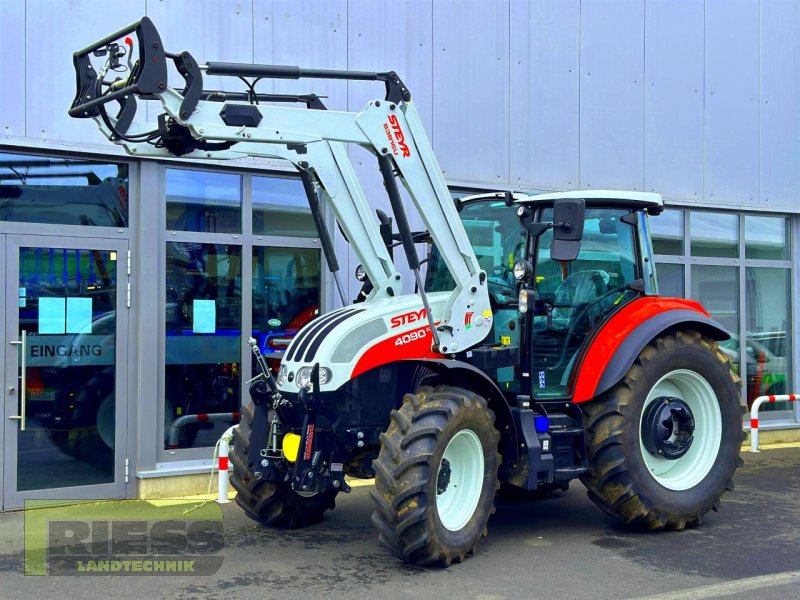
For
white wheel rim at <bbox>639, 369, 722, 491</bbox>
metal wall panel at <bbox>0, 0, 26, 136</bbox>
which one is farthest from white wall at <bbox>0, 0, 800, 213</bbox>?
white wheel rim at <bbox>639, 369, 722, 491</bbox>

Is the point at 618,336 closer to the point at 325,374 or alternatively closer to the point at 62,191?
the point at 325,374

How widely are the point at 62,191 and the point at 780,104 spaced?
30.7ft

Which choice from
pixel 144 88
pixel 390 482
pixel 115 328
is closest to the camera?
pixel 144 88

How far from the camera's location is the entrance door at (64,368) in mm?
8164

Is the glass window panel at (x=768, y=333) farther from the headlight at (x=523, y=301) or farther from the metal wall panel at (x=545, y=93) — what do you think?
the headlight at (x=523, y=301)

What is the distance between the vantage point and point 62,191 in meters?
8.45

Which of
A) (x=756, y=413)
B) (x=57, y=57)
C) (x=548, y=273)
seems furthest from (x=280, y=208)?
(x=756, y=413)

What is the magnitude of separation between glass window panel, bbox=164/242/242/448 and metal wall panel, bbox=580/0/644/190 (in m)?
4.65

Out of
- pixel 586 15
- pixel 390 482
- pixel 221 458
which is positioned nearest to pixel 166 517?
pixel 221 458

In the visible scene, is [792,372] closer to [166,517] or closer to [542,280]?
[542,280]

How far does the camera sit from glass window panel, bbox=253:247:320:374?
944 cm

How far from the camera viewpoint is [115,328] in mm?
8633

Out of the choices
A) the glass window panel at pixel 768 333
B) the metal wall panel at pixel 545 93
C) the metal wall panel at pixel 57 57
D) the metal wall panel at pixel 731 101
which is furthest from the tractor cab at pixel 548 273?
the glass window panel at pixel 768 333

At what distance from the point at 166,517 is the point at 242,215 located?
301cm
